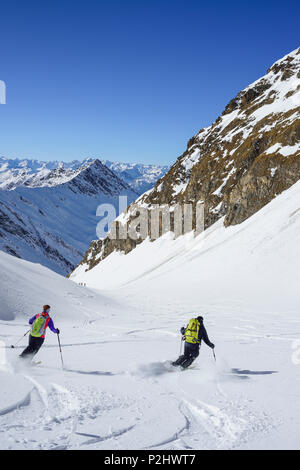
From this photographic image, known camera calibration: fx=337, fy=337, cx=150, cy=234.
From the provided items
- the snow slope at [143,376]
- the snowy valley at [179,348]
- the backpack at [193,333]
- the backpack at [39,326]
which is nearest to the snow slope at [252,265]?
the snowy valley at [179,348]

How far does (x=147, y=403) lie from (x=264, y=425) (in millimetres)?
2421

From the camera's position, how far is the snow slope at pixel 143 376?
5902 millimetres

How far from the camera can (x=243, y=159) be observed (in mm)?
73312

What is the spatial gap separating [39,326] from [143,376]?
13.0 feet

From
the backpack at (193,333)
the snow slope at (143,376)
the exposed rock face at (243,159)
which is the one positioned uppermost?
the exposed rock face at (243,159)

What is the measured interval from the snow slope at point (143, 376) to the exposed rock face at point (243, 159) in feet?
108

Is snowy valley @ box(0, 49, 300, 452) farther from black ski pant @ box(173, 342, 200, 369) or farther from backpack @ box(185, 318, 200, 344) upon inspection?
backpack @ box(185, 318, 200, 344)

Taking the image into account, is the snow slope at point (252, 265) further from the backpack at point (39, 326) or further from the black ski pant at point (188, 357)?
the backpack at point (39, 326)

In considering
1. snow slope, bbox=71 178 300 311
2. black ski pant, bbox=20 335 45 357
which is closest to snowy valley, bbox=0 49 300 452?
snow slope, bbox=71 178 300 311

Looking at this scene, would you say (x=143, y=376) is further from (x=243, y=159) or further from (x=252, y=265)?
Answer: (x=243, y=159)

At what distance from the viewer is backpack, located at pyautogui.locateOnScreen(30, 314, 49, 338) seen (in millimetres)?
11102

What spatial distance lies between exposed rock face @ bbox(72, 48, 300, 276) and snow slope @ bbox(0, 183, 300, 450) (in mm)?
33052

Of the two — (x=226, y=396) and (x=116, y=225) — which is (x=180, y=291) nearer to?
(x=226, y=396)

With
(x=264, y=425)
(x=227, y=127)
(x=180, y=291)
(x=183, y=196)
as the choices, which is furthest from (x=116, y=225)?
(x=264, y=425)
